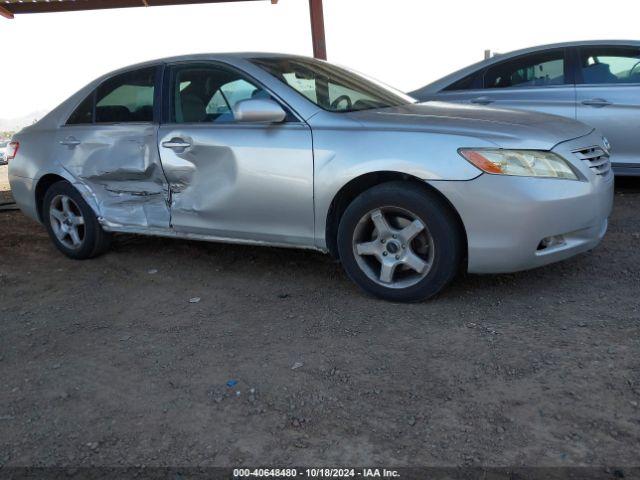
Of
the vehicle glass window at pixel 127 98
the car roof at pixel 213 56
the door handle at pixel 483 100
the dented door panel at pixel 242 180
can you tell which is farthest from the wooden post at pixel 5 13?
the door handle at pixel 483 100

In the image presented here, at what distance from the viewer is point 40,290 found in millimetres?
4363

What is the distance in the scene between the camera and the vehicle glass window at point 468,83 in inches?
246

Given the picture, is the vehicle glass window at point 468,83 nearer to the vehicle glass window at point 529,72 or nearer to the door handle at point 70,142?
the vehicle glass window at point 529,72

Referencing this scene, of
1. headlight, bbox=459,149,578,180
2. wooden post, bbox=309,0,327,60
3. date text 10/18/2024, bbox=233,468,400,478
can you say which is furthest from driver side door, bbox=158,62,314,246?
wooden post, bbox=309,0,327,60

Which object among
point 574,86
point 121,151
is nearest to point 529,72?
point 574,86

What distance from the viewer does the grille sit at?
347 cm

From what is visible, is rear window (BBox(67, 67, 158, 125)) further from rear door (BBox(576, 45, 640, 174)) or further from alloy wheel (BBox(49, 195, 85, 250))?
rear door (BBox(576, 45, 640, 174))

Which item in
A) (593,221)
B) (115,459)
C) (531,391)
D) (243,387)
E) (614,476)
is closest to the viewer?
(614,476)

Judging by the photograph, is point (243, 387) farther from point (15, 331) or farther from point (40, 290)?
point (40, 290)

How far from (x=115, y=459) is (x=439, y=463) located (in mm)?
1188

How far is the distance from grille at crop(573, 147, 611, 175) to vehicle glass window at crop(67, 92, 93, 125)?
11.6 feet

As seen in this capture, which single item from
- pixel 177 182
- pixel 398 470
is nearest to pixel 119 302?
pixel 177 182

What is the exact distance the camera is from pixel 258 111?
3641mm

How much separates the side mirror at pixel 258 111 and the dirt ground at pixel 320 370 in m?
1.11
